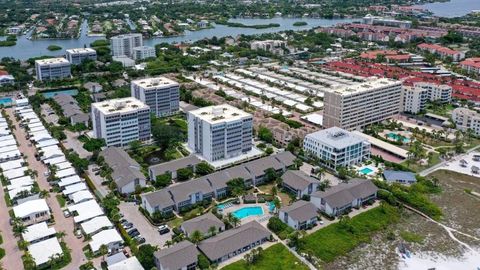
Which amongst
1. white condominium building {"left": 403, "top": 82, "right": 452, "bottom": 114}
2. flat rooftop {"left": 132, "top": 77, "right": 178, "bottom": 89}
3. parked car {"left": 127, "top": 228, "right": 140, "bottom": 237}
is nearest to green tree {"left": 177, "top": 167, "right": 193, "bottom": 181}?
parked car {"left": 127, "top": 228, "right": 140, "bottom": 237}

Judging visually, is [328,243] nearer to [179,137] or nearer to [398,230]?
[398,230]

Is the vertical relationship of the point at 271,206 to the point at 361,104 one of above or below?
below

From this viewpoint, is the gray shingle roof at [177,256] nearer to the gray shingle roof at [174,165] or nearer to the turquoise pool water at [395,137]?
the gray shingle roof at [174,165]

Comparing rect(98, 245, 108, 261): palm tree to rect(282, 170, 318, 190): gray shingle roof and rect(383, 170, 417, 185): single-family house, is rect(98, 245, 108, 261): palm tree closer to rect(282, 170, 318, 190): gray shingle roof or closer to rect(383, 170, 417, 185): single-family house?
rect(282, 170, 318, 190): gray shingle roof

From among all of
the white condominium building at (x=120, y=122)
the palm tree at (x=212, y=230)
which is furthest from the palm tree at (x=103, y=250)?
the white condominium building at (x=120, y=122)

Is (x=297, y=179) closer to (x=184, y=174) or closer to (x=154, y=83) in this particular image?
(x=184, y=174)

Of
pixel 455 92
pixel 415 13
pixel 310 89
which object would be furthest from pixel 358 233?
pixel 415 13

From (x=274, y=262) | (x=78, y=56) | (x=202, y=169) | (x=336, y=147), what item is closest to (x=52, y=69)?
(x=78, y=56)
